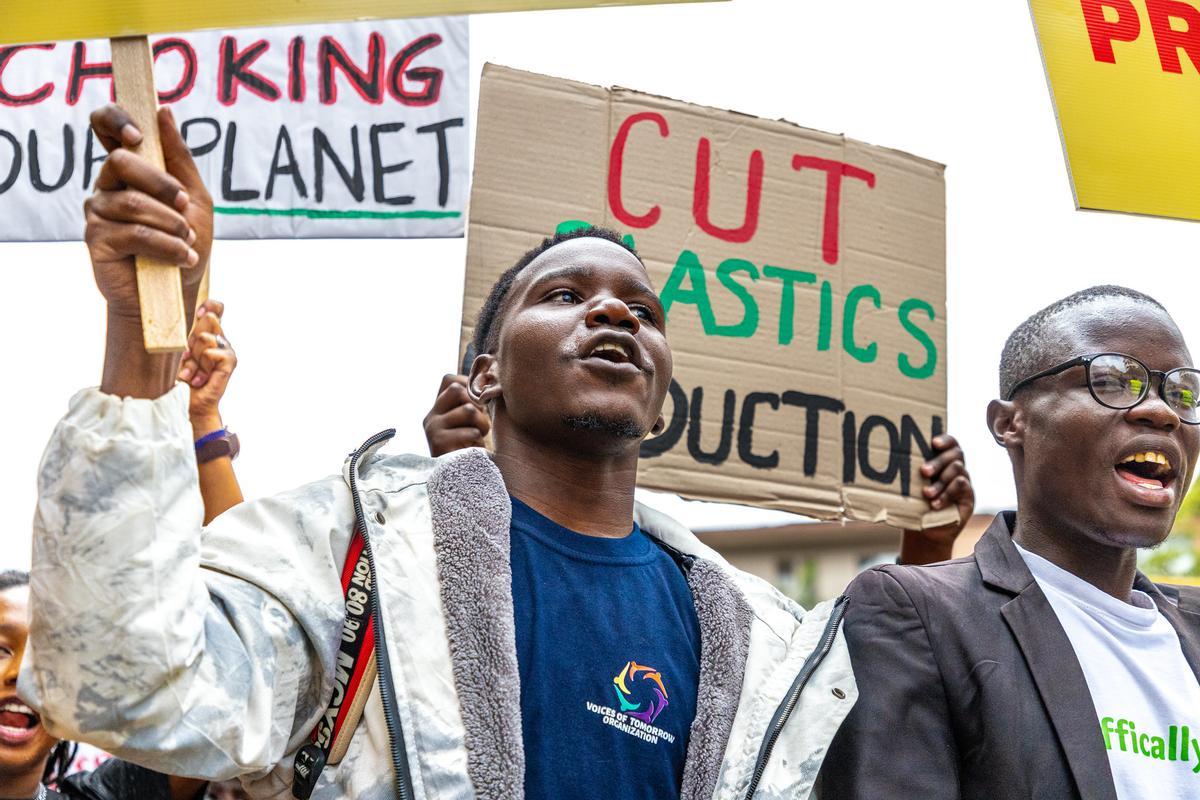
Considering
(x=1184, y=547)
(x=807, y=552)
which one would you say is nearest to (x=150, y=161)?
(x=1184, y=547)

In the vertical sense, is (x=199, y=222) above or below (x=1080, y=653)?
above

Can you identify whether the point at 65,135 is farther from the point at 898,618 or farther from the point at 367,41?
the point at 898,618

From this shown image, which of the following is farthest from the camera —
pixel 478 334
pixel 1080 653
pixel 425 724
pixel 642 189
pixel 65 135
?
pixel 65 135

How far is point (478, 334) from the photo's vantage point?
2.93 metres

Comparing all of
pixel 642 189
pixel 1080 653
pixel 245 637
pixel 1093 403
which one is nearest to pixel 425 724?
pixel 245 637

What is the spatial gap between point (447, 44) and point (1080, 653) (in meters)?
2.35

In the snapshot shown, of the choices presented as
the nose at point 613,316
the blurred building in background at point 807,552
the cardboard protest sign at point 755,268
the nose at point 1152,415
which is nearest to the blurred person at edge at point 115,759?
the cardboard protest sign at point 755,268

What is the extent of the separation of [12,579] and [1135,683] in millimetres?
2568

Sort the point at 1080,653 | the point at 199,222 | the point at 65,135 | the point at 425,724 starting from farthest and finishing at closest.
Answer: the point at 65,135
the point at 1080,653
the point at 425,724
the point at 199,222

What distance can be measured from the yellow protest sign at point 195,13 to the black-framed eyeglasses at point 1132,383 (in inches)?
45.5

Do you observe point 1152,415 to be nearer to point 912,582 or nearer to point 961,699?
point 912,582

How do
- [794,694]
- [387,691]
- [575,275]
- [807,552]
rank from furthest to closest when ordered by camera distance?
[807,552] < [575,275] < [794,694] < [387,691]

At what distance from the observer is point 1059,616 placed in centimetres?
247

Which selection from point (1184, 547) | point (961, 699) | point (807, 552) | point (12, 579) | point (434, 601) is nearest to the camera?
point (434, 601)
